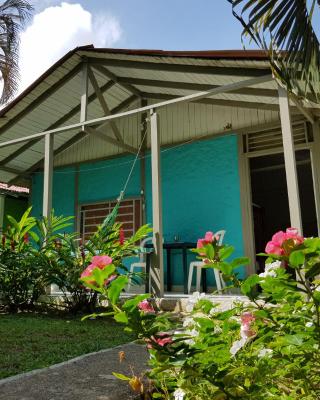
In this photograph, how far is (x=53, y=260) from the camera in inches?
185

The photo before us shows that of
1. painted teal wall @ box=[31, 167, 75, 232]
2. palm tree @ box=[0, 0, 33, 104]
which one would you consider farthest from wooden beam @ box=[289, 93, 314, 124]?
palm tree @ box=[0, 0, 33, 104]

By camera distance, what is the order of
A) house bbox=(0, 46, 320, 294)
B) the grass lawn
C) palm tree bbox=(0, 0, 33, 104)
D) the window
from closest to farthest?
the grass lawn, house bbox=(0, 46, 320, 294), the window, palm tree bbox=(0, 0, 33, 104)

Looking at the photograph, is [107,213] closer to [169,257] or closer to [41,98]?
[169,257]

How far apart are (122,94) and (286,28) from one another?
16.4ft

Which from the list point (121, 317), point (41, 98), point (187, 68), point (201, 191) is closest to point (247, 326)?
point (121, 317)

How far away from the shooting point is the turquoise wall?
22.6ft

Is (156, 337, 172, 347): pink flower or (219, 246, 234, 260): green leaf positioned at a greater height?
(219, 246, 234, 260): green leaf

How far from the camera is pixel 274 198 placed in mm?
10750

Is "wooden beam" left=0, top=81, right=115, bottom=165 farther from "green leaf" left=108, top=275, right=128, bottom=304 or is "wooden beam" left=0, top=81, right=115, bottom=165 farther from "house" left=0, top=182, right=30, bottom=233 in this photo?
"green leaf" left=108, top=275, right=128, bottom=304

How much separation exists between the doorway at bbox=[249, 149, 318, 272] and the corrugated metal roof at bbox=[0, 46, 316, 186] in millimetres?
1733

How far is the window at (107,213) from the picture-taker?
318 inches

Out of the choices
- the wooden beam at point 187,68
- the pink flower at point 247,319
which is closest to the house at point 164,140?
the wooden beam at point 187,68

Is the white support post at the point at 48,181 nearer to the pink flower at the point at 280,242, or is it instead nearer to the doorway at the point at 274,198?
the doorway at the point at 274,198

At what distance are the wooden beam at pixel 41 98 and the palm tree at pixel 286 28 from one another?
4.06 meters
